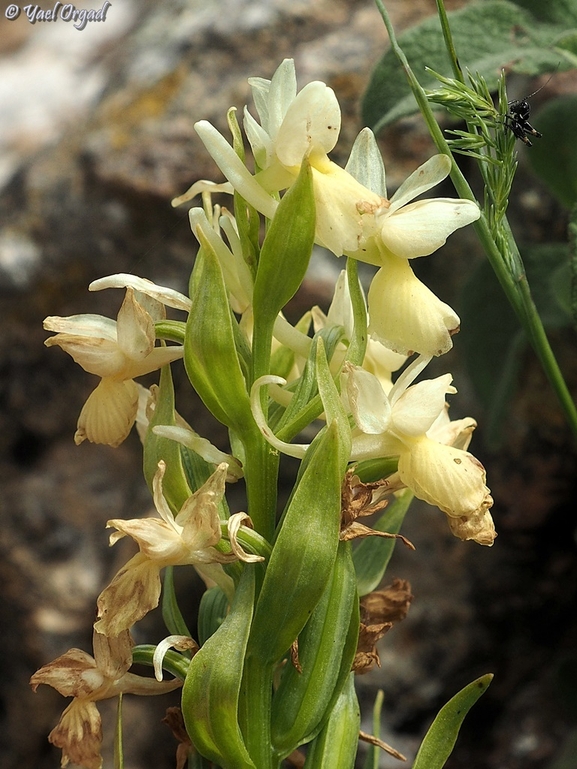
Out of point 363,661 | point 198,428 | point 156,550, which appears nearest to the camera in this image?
point 156,550

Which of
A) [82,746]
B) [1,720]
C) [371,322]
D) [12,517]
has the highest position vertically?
[371,322]

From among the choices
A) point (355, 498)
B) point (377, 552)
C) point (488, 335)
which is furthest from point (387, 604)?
point (488, 335)

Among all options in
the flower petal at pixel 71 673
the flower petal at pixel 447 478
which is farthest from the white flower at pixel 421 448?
the flower petal at pixel 71 673

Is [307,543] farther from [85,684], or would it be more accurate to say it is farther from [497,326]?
[497,326]

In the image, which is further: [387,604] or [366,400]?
[387,604]

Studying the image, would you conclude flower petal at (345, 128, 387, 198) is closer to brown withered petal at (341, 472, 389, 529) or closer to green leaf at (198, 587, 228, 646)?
brown withered petal at (341, 472, 389, 529)

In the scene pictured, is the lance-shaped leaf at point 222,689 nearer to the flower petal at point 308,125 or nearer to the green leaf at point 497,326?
the flower petal at point 308,125

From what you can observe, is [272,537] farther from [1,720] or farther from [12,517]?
[1,720]

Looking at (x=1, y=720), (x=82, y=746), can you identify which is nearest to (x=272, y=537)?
(x=82, y=746)
